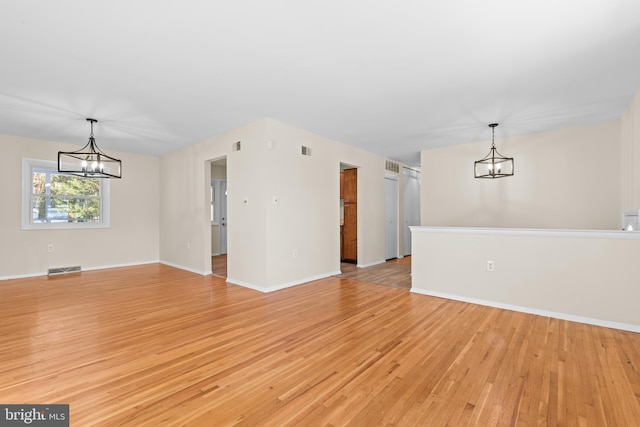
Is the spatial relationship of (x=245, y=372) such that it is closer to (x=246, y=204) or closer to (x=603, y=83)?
(x=246, y=204)

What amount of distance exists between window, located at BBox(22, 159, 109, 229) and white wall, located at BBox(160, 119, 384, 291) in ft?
4.93

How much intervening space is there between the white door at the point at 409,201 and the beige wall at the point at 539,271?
3.67 metres

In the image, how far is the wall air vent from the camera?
6.92 m

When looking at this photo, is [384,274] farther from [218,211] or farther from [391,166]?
[218,211]

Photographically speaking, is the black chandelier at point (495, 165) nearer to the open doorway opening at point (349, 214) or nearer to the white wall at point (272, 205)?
the white wall at point (272, 205)

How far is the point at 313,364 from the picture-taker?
2172 mm

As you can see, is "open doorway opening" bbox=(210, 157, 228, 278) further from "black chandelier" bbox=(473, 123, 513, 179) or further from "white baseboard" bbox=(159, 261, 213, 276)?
"black chandelier" bbox=(473, 123, 513, 179)

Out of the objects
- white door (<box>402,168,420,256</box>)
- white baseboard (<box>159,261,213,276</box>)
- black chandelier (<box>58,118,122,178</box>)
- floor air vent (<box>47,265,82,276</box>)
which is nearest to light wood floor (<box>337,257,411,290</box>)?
white door (<box>402,168,420,256</box>)

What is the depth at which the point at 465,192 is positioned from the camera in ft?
18.5

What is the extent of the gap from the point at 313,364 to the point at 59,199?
6.50m

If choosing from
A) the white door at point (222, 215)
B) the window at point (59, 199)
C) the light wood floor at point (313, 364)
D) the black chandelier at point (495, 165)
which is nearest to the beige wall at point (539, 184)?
the black chandelier at point (495, 165)

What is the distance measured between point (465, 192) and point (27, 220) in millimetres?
8420

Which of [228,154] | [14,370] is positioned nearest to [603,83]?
[228,154]

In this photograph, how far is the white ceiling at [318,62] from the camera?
2.01 m
